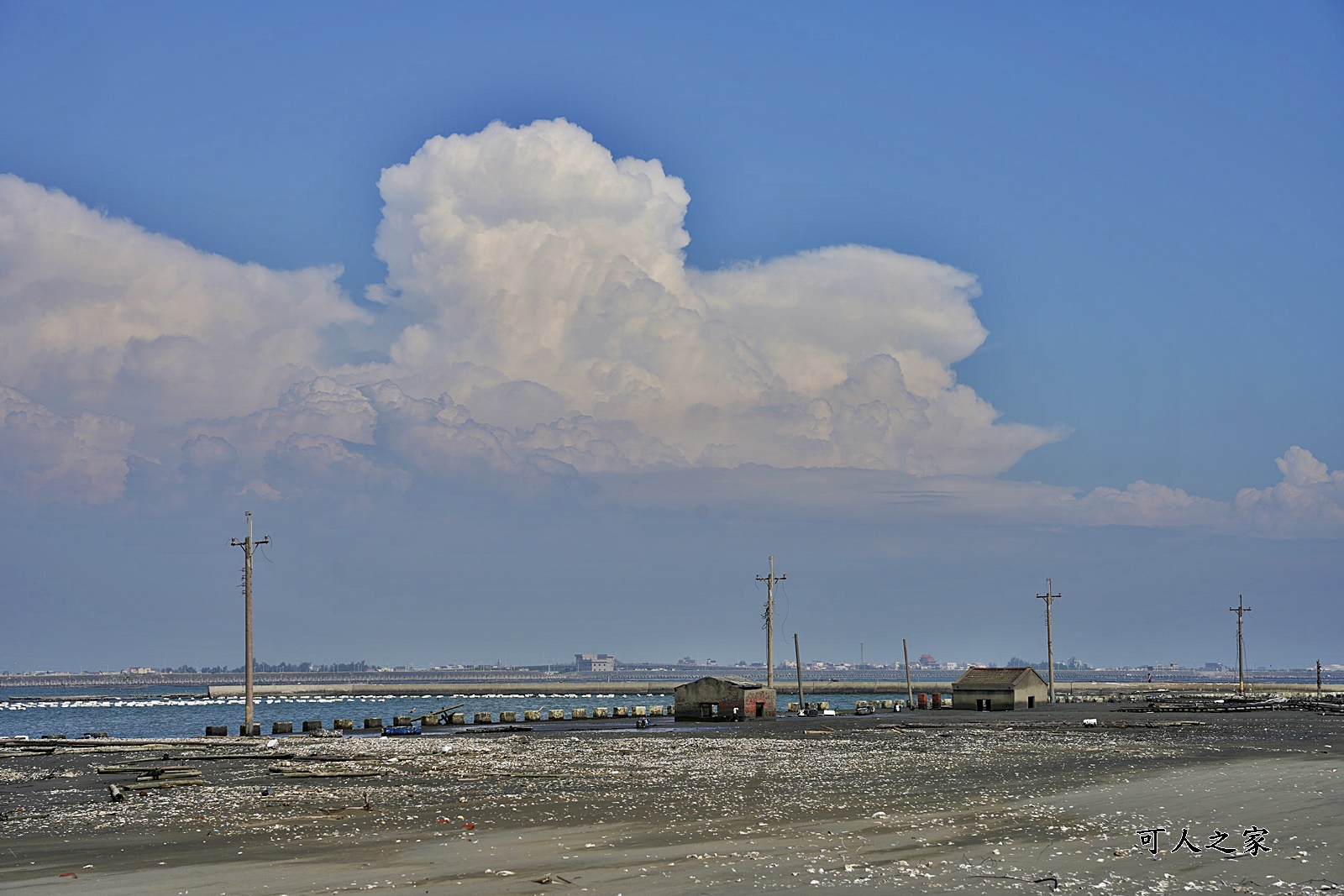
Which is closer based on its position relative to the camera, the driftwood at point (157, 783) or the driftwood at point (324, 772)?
the driftwood at point (157, 783)

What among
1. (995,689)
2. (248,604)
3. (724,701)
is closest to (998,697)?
(995,689)

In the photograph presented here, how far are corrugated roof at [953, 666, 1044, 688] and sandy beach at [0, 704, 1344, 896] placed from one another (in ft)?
165

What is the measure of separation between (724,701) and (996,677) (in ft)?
100

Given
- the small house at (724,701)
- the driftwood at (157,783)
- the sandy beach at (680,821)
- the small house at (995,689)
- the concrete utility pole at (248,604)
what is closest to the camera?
the sandy beach at (680,821)

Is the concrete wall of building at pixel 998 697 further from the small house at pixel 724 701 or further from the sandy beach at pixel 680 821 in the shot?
the sandy beach at pixel 680 821

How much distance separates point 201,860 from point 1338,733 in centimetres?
5773

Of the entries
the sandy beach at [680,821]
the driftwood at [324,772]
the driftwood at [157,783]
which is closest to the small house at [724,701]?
the sandy beach at [680,821]

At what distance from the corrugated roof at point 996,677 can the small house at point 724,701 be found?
24.5 meters

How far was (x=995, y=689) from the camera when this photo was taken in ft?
318

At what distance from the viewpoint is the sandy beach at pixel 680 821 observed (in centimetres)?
1850

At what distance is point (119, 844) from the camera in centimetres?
2203

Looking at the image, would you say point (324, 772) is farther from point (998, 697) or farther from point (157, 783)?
point (998, 697)

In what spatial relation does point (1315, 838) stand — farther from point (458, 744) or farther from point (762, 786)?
point (458, 744)

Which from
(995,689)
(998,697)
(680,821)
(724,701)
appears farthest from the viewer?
(995,689)
